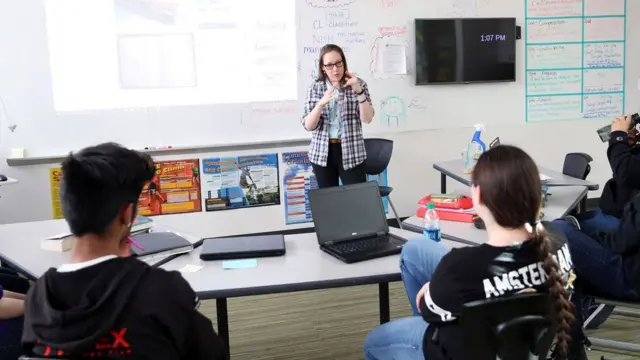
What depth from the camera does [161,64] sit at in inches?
177

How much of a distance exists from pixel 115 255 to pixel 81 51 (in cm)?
337

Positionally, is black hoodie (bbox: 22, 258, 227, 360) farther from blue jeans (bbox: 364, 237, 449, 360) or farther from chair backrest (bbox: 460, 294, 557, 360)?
blue jeans (bbox: 364, 237, 449, 360)

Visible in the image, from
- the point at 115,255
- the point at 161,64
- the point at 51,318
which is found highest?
the point at 161,64

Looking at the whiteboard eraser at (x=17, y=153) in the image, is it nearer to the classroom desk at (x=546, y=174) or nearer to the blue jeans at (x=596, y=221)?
the classroom desk at (x=546, y=174)

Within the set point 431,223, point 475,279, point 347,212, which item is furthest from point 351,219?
point 475,279

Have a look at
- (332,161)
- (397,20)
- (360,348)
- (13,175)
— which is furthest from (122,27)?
(360,348)

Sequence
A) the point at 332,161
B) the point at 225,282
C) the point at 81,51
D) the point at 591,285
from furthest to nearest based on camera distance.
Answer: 1. the point at 81,51
2. the point at 332,161
3. the point at 591,285
4. the point at 225,282

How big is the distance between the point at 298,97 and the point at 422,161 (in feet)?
3.95

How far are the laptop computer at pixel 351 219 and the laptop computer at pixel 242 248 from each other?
0.18 metres

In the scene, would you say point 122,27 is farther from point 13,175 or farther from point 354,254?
point 354,254

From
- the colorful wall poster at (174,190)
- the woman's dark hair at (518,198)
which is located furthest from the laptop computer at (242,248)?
the colorful wall poster at (174,190)

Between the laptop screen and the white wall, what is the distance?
2479 millimetres

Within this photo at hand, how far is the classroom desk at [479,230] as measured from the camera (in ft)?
8.36

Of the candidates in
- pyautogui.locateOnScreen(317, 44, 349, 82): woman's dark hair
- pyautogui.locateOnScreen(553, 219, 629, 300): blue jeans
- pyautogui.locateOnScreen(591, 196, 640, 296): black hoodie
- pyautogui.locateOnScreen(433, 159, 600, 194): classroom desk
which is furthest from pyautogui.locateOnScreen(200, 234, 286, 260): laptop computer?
pyautogui.locateOnScreen(317, 44, 349, 82): woman's dark hair
